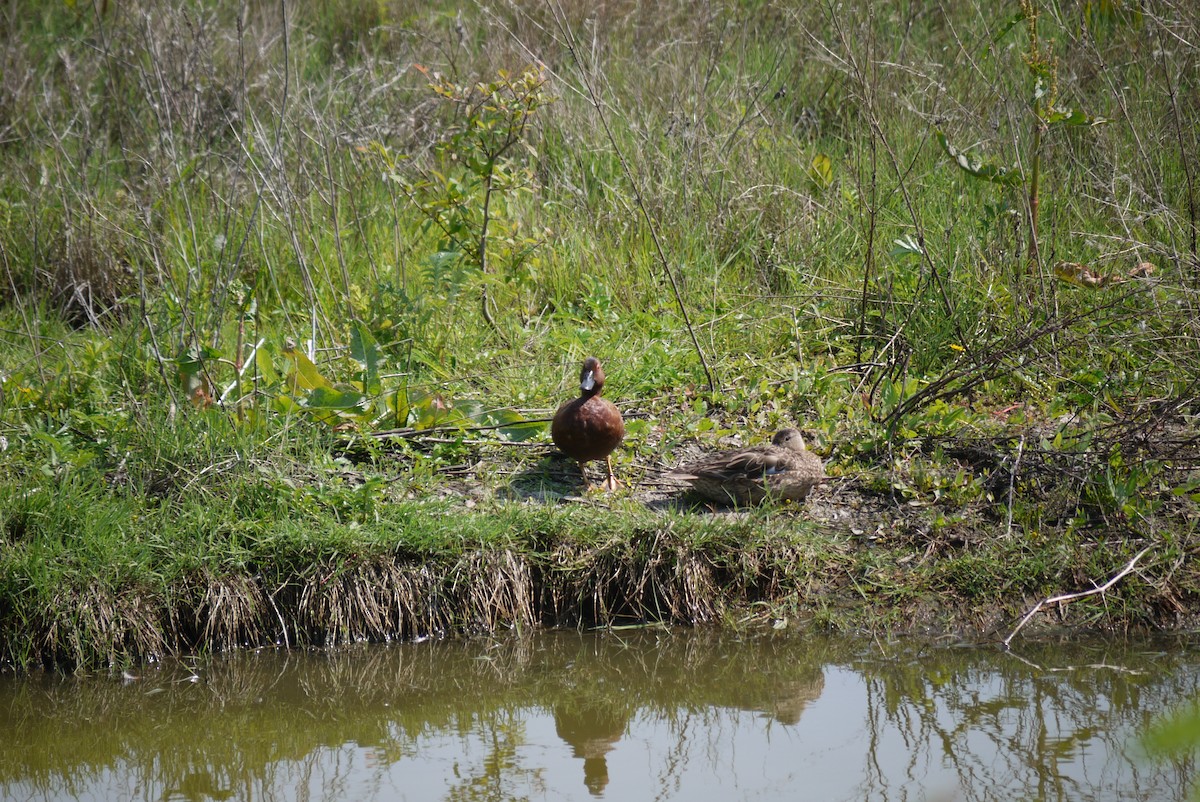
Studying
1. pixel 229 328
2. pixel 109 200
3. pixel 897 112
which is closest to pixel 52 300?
pixel 109 200

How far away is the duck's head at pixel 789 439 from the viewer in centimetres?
499

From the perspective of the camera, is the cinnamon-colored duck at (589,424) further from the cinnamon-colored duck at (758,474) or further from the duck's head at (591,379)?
the cinnamon-colored duck at (758,474)

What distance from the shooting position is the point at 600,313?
21.5 ft

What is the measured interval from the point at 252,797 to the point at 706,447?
2726 millimetres

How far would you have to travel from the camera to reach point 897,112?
7.28 m

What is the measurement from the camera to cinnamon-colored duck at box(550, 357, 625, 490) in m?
4.89

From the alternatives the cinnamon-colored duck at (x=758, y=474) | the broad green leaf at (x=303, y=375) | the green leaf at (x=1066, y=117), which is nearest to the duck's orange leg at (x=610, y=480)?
the cinnamon-colored duck at (x=758, y=474)

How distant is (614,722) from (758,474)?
4.26 ft

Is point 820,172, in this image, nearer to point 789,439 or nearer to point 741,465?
point 789,439

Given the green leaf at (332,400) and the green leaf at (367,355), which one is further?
the green leaf at (367,355)

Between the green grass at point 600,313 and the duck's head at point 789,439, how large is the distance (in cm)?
35

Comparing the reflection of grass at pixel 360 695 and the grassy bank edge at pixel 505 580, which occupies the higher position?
the grassy bank edge at pixel 505 580

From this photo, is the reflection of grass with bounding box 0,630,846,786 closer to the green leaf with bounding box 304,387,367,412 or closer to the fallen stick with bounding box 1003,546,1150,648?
the fallen stick with bounding box 1003,546,1150,648

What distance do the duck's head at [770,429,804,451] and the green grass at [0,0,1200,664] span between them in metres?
0.35
